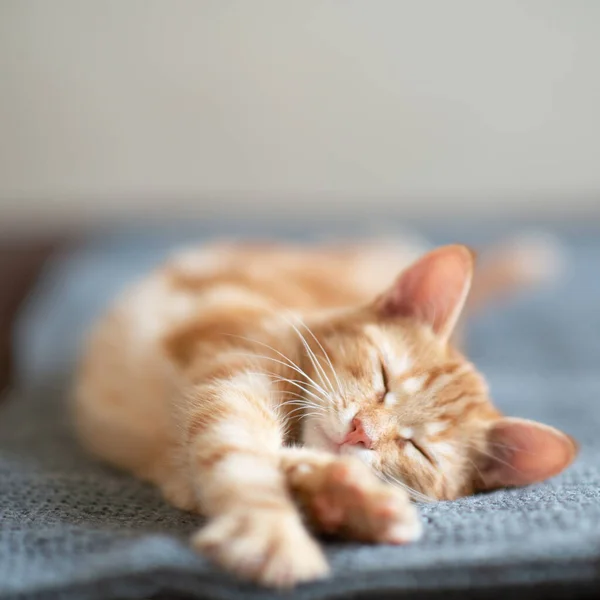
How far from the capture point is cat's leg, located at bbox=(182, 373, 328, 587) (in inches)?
29.2

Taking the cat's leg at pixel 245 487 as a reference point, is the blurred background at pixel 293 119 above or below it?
above

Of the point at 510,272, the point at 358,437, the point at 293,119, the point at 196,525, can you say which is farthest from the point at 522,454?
the point at 293,119

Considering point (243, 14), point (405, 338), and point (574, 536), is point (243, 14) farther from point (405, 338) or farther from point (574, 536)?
point (574, 536)

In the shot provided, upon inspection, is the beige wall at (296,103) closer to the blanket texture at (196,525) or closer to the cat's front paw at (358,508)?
the blanket texture at (196,525)

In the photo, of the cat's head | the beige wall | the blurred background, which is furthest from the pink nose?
the beige wall

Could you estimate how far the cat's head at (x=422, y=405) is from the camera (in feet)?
3.45

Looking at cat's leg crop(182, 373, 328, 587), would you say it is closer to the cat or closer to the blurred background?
the cat

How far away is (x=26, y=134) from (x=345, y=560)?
293cm

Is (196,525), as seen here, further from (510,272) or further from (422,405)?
(510,272)

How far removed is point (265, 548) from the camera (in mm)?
750

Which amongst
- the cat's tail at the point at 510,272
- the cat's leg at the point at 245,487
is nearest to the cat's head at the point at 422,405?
the cat's leg at the point at 245,487

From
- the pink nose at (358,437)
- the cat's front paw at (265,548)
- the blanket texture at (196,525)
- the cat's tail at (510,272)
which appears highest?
the cat's tail at (510,272)

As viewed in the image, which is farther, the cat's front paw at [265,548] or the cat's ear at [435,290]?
the cat's ear at [435,290]

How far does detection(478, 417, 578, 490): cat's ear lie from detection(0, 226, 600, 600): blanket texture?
0.03m
